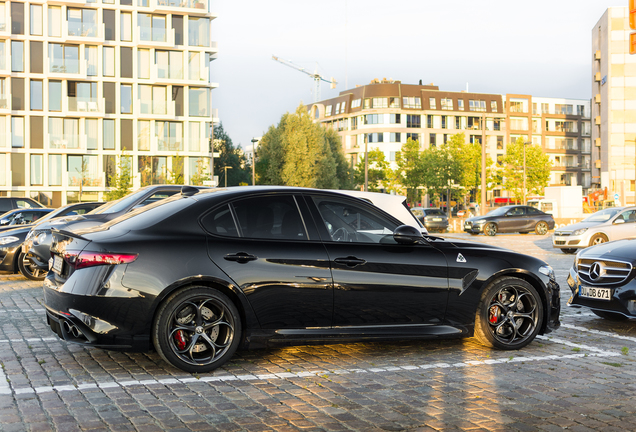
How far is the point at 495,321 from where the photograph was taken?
6.77m

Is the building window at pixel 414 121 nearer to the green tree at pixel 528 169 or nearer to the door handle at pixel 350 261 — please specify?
the green tree at pixel 528 169

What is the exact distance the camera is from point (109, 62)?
199ft

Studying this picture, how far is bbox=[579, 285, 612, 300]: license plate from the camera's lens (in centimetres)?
814

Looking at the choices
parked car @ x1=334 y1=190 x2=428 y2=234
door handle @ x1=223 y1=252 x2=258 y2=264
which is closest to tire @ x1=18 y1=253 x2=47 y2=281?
parked car @ x1=334 y1=190 x2=428 y2=234

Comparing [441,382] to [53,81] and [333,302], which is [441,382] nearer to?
[333,302]

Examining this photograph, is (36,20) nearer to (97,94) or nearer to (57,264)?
(97,94)

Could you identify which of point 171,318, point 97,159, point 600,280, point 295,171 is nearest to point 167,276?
point 171,318

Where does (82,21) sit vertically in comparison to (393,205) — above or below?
above

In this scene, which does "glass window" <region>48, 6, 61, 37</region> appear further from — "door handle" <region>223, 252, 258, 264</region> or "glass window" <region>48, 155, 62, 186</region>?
"door handle" <region>223, 252, 258, 264</region>

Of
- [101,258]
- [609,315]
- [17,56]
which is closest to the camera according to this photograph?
[101,258]

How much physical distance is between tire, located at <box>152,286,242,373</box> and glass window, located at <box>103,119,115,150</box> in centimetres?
5788

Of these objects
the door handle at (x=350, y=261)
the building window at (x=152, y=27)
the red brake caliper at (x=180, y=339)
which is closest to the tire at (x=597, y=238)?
the door handle at (x=350, y=261)

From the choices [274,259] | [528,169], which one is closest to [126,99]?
[528,169]

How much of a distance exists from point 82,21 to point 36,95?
732 cm
